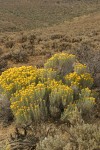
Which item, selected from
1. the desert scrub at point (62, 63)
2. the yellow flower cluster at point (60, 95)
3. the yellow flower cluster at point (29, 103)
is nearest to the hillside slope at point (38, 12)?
the desert scrub at point (62, 63)

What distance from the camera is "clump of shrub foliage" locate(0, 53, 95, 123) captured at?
5453 millimetres

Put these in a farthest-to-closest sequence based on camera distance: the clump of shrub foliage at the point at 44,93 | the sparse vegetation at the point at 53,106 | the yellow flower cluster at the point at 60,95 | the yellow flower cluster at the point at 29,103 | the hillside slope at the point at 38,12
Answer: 1. the hillside slope at the point at 38,12
2. the yellow flower cluster at the point at 60,95
3. the clump of shrub foliage at the point at 44,93
4. the yellow flower cluster at the point at 29,103
5. the sparse vegetation at the point at 53,106

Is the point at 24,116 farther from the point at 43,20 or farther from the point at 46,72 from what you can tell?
the point at 43,20

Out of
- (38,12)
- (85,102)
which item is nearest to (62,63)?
(85,102)

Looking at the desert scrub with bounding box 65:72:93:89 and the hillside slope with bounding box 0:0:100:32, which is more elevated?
the desert scrub with bounding box 65:72:93:89

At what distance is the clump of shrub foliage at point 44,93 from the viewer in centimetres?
545

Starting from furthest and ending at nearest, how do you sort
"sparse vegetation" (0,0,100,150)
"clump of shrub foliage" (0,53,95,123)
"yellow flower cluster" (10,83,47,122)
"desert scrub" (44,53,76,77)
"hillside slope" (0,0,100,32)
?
"hillside slope" (0,0,100,32)
"desert scrub" (44,53,76,77)
"clump of shrub foliage" (0,53,95,123)
"yellow flower cluster" (10,83,47,122)
"sparse vegetation" (0,0,100,150)

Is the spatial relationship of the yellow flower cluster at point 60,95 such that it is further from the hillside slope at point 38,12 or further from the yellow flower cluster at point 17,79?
the hillside slope at point 38,12

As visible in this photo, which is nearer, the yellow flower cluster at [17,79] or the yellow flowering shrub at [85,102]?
the yellow flowering shrub at [85,102]

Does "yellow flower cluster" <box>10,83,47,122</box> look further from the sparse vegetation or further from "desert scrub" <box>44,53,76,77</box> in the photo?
"desert scrub" <box>44,53,76,77</box>

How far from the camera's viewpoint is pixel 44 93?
569 centimetres

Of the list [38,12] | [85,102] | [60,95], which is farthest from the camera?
[38,12]

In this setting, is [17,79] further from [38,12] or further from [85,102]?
[38,12]

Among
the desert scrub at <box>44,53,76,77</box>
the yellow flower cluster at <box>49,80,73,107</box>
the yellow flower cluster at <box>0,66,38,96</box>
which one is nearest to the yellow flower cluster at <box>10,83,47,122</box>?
the yellow flower cluster at <box>49,80,73,107</box>
